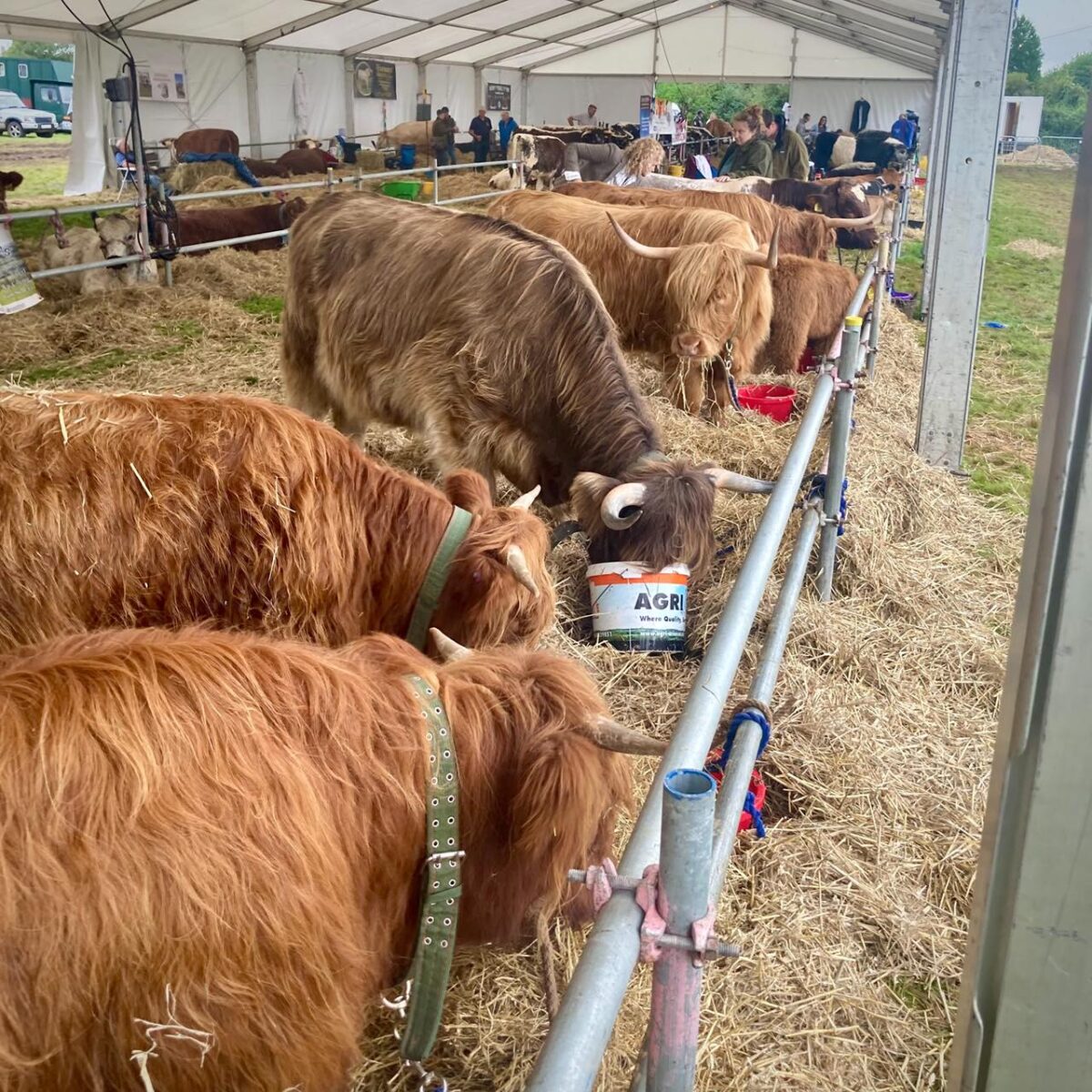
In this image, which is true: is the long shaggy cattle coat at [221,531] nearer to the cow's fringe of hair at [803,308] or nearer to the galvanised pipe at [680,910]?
the galvanised pipe at [680,910]

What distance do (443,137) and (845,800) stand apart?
22875 millimetres

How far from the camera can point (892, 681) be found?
3.93 meters

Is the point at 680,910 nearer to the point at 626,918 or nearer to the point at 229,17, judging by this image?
the point at 626,918

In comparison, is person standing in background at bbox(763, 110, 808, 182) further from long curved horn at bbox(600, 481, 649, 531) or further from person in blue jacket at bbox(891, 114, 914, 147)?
long curved horn at bbox(600, 481, 649, 531)

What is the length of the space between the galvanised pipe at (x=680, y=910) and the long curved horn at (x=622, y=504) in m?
3.02

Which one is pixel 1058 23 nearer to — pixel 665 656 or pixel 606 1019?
pixel 606 1019

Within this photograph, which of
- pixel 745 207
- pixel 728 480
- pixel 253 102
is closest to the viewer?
pixel 728 480

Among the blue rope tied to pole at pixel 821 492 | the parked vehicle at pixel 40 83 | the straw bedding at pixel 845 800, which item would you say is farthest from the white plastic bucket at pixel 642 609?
the parked vehicle at pixel 40 83

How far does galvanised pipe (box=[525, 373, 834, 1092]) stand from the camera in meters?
0.93

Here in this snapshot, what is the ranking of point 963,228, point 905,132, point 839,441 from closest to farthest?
point 839,441
point 963,228
point 905,132

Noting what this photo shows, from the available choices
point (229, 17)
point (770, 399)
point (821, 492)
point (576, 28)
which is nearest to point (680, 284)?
point (770, 399)

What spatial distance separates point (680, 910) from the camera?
112cm

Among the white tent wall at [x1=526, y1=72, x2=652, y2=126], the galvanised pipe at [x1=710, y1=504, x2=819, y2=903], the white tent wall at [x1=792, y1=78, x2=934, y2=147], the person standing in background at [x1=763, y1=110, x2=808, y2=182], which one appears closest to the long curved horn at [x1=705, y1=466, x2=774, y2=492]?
the galvanised pipe at [x1=710, y1=504, x2=819, y2=903]

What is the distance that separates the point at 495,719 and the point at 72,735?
744 mm
